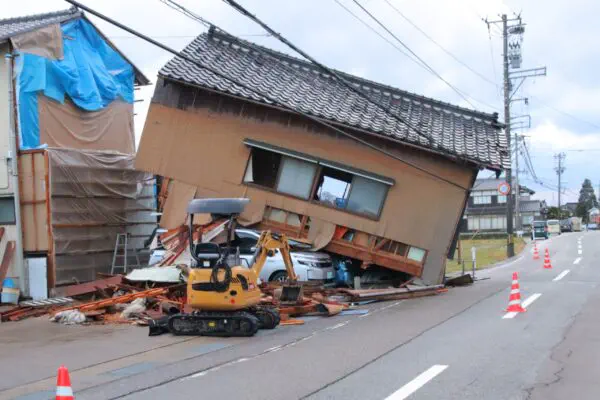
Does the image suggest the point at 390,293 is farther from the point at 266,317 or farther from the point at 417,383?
the point at 417,383

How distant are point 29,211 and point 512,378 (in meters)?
14.4

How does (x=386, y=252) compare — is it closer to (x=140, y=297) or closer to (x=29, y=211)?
(x=140, y=297)

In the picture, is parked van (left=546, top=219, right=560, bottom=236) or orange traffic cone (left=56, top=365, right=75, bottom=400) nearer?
orange traffic cone (left=56, top=365, right=75, bottom=400)

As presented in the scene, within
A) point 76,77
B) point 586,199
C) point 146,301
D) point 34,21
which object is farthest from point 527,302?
point 586,199

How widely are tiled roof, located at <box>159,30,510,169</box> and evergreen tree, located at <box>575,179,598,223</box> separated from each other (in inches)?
4856

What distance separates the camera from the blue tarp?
18.5 m

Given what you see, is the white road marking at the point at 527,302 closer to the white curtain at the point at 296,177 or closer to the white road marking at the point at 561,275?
the white road marking at the point at 561,275

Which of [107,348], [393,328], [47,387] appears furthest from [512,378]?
[107,348]

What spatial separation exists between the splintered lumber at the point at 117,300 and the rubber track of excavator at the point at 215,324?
3.36 m

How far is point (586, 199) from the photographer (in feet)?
444

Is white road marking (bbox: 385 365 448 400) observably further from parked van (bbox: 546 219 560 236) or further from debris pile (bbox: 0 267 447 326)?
parked van (bbox: 546 219 560 236)

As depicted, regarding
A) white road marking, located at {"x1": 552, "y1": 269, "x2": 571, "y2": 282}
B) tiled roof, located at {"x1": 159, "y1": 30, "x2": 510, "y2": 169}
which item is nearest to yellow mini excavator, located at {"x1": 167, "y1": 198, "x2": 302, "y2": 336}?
tiled roof, located at {"x1": 159, "y1": 30, "x2": 510, "y2": 169}

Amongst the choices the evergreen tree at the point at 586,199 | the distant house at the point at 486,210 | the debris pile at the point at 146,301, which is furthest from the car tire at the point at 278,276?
the evergreen tree at the point at 586,199

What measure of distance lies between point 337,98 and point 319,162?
258 centimetres
